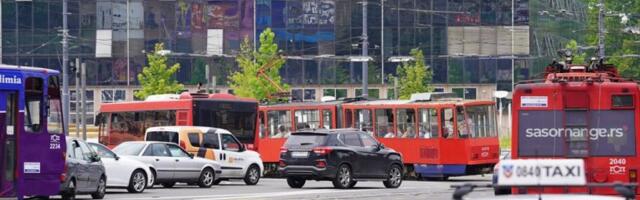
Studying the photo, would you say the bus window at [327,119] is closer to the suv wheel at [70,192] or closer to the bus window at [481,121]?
the bus window at [481,121]

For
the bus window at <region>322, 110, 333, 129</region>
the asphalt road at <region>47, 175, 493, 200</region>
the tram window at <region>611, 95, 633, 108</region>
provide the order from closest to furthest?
the tram window at <region>611, 95, 633, 108</region>
the asphalt road at <region>47, 175, 493, 200</region>
the bus window at <region>322, 110, 333, 129</region>

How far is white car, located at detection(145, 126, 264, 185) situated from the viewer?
3697 centimetres

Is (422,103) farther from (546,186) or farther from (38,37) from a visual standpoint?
(38,37)

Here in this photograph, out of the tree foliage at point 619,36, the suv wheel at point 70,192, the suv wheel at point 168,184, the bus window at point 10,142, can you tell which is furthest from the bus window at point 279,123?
the tree foliage at point 619,36

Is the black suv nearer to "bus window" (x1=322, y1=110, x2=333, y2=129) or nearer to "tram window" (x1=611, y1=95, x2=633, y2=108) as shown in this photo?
"bus window" (x1=322, y1=110, x2=333, y2=129)

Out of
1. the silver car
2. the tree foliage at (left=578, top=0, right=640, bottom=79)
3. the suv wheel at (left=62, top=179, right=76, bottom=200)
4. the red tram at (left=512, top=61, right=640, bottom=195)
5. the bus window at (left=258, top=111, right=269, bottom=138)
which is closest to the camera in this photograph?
the red tram at (left=512, top=61, right=640, bottom=195)

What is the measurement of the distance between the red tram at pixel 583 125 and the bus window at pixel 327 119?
23448 mm

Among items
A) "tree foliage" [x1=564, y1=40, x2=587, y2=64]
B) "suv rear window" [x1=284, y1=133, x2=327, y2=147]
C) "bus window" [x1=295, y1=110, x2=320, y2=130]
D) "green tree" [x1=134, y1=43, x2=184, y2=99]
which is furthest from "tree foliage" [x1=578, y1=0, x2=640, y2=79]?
"suv rear window" [x1=284, y1=133, x2=327, y2=147]

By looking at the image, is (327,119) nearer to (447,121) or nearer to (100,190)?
(447,121)

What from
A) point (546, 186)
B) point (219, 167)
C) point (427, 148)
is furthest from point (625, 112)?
point (427, 148)

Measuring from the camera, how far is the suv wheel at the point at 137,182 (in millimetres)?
30641

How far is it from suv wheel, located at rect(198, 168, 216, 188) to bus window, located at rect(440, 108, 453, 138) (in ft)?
27.9

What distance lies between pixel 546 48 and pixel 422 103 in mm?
38885

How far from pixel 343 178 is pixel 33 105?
10.8 m
